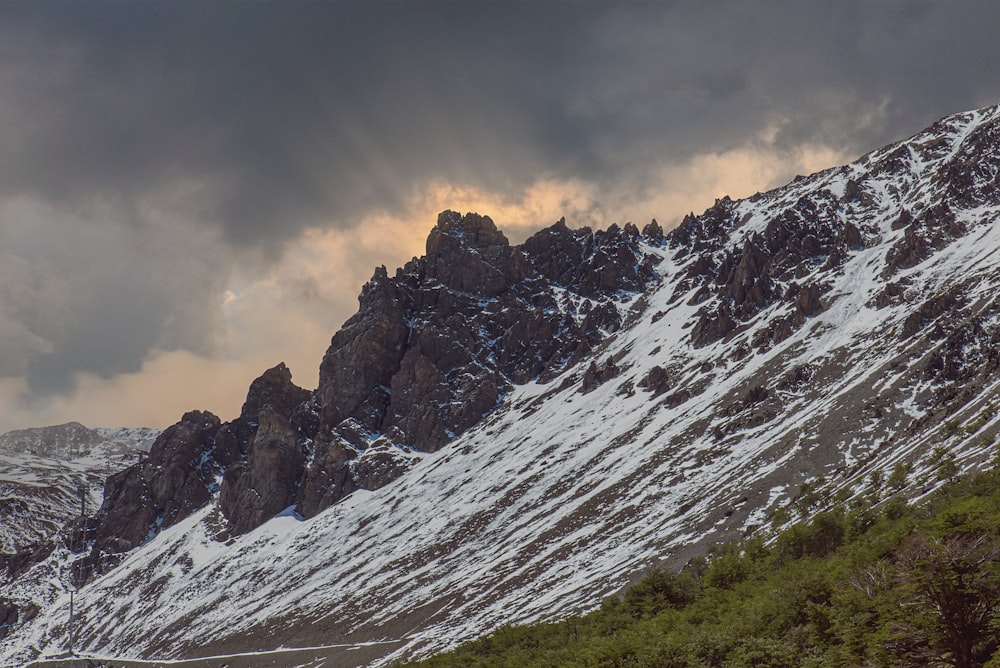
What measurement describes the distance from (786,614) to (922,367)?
9577 centimetres

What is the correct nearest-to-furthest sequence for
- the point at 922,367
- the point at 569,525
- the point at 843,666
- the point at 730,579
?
the point at 843,666 → the point at 730,579 → the point at 922,367 → the point at 569,525

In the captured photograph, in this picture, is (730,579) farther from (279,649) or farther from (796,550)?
(279,649)

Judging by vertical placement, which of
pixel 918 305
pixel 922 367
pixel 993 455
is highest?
pixel 918 305

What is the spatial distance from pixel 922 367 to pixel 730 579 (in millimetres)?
70752

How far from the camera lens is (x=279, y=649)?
17388 cm

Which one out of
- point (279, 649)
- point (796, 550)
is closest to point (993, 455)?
point (796, 550)

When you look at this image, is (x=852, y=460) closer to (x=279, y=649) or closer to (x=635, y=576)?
(x=635, y=576)

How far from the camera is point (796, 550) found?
87.8m

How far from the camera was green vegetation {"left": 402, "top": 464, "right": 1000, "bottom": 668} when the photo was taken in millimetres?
37125

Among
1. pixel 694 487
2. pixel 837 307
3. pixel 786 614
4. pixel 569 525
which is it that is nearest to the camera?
pixel 786 614

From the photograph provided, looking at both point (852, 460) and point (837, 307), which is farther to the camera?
point (837, 307)

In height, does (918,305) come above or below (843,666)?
above

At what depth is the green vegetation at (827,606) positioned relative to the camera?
122 ft

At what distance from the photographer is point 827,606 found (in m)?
52.4
